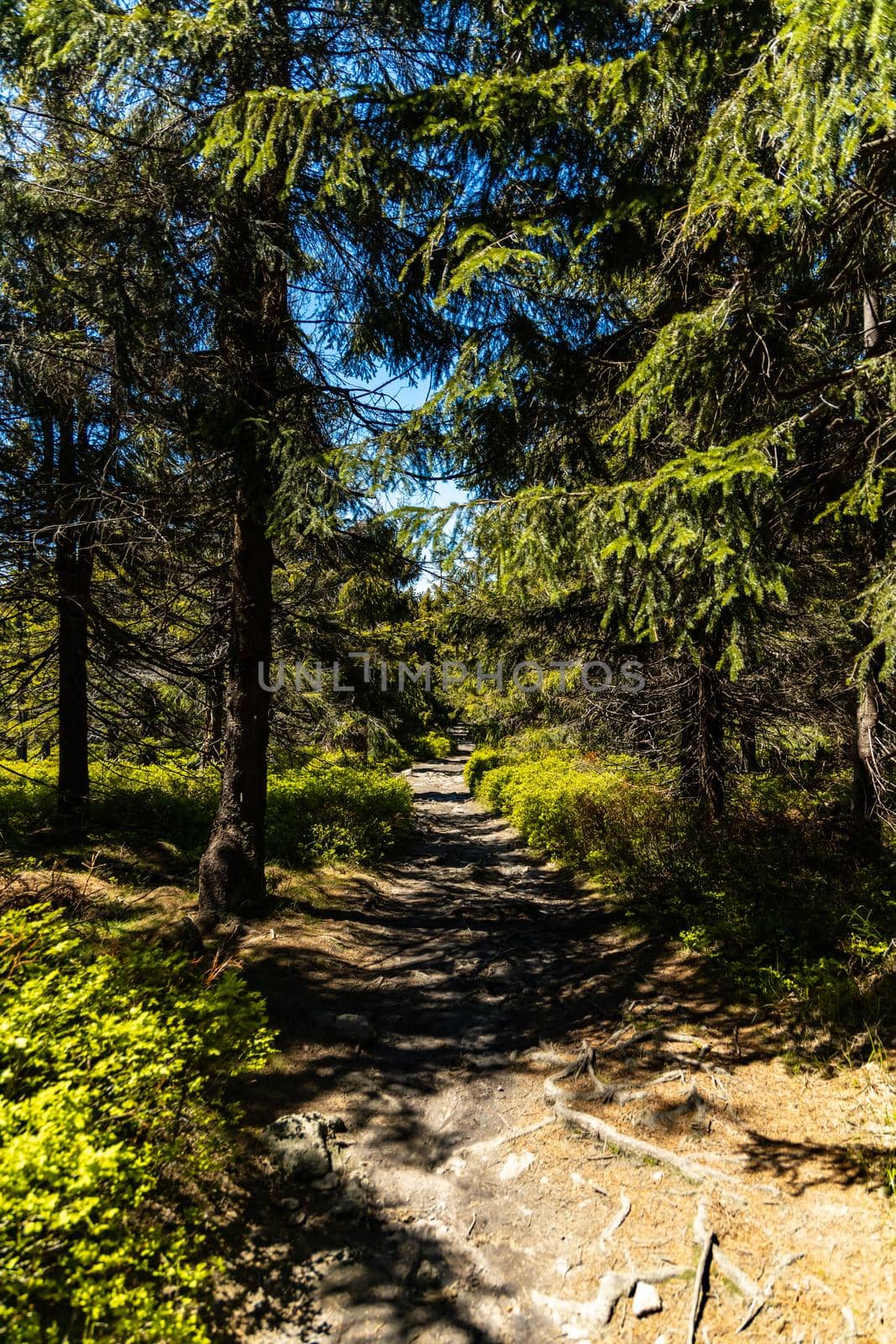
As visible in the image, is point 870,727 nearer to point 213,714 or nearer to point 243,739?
point 243,739

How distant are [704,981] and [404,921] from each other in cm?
375

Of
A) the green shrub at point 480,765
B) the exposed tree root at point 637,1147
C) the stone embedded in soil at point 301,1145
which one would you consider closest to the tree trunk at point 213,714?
the stone embedded in soil at point 301,1145

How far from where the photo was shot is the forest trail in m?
2.78

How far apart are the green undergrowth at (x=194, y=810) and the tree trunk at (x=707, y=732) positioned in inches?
212

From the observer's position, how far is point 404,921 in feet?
25.9

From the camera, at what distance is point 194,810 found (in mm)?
9766

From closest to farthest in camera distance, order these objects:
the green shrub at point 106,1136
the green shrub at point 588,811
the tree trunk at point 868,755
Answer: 1. the green shrub at point 106,1136
2. the tree trunk at point 868,755
3. the green shrub at point 588,811

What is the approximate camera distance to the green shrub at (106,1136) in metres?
2.20

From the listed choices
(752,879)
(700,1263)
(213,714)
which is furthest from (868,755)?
(213,714)

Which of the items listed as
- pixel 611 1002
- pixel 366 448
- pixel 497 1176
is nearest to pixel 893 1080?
pixel 611 1002

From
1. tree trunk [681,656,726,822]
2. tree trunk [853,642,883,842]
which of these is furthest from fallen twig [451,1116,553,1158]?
tree trunk [681,656,726,822]

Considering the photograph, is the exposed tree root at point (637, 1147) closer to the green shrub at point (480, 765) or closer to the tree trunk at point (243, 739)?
the tree trunk at point (243, 739)

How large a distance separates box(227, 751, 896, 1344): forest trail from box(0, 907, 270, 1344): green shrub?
0.51m

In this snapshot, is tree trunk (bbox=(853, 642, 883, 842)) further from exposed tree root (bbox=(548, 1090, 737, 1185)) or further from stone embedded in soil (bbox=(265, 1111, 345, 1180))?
stone embedded in soil (bbox=(265, 1111, 345, 1180))
